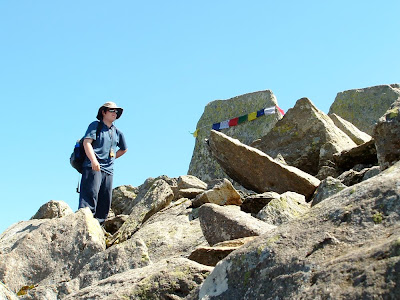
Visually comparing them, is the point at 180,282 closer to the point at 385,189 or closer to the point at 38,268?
the point at 385,189

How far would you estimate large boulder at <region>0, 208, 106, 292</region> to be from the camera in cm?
959

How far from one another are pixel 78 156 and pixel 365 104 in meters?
11.4

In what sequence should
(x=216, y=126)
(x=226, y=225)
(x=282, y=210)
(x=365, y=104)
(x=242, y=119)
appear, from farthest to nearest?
1. (x=216, y=126)
2. (x=242, y=119)
3. (x=365, y=104)
4. (x=282, y=210)
5. (x=226, y=225)

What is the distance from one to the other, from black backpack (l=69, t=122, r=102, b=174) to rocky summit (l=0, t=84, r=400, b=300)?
1060 millimetres

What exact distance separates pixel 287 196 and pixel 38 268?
409cm

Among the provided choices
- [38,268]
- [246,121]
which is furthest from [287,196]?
[246,121]

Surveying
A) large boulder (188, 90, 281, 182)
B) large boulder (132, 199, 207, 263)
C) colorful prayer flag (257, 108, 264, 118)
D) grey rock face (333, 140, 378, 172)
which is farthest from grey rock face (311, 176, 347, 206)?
colorful prayer flag (257, 108, 264, 118)

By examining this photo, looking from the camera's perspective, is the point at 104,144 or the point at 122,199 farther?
the point at 122,199

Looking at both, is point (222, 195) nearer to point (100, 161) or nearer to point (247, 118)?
point (100, 161)

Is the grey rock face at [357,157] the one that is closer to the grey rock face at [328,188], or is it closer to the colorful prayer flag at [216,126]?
the grey rock face at [328,188]

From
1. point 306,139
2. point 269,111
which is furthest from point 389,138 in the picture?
point 269,111

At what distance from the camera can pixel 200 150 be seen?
22.8 metres

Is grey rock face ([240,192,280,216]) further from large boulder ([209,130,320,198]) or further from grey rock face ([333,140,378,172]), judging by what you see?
grey rock face ([333,140,378,172])

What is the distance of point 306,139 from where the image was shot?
15852 mm
